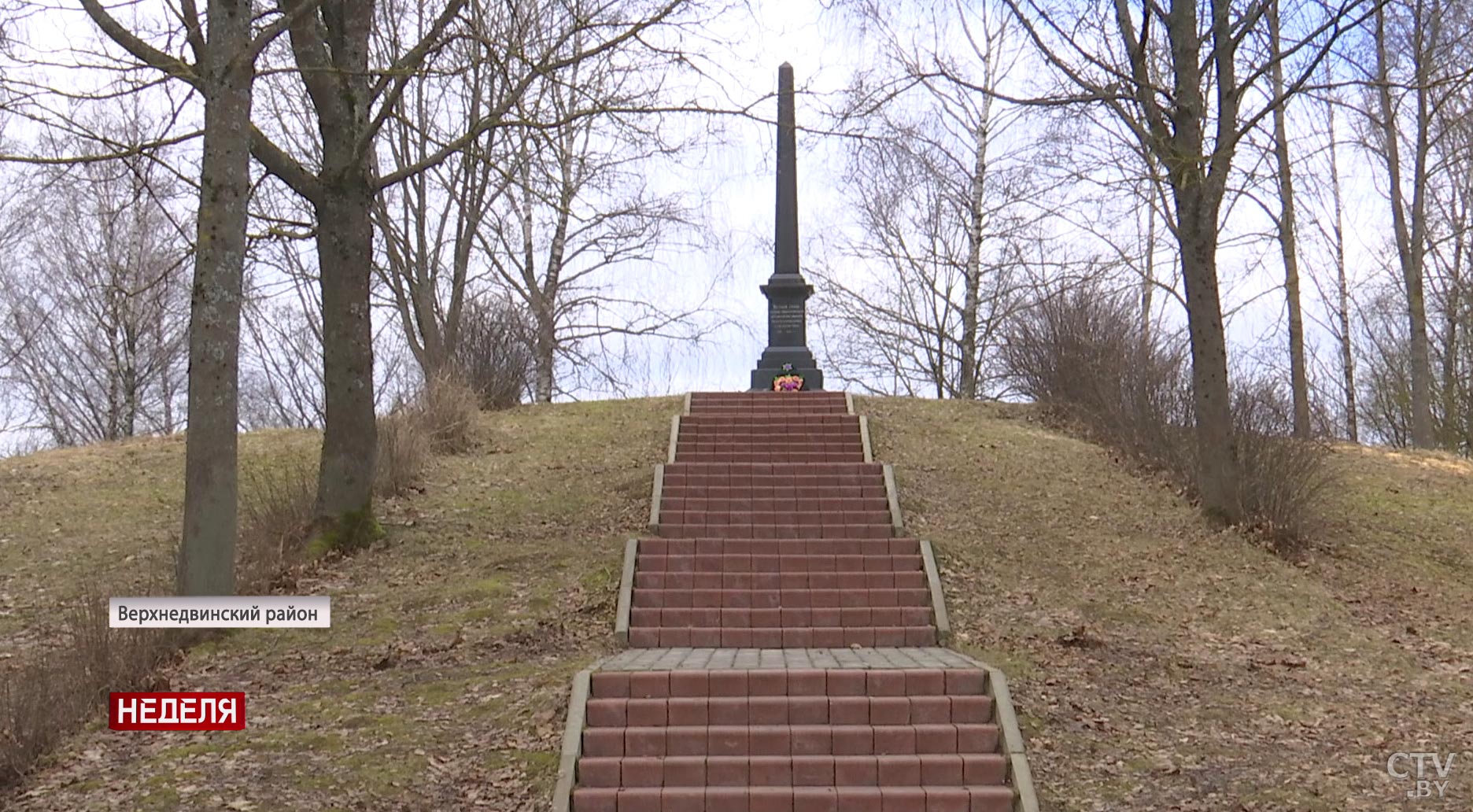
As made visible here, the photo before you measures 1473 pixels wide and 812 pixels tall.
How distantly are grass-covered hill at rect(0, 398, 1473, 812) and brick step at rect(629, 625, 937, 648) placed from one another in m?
0.36

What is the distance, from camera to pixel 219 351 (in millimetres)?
8531

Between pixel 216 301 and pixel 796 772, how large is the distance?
5.35 metres

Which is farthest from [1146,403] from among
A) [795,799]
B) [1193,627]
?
[795,799]

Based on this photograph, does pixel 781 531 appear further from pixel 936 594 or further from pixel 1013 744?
pixel 1013 744

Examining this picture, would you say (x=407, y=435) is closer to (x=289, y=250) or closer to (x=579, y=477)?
(x=579, y=477)

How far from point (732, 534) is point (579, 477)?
3.14 metres

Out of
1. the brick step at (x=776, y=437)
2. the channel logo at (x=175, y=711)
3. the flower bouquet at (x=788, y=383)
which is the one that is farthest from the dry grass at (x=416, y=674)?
the flower bouquet at (x=788, y=383)

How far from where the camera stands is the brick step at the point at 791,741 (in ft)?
24.4

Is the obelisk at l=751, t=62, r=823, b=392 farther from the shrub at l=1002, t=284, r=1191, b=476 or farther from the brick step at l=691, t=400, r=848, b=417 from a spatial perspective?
the shrub at l=1002, t=284, r=1191, b=476

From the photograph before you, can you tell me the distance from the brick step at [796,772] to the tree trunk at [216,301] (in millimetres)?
3569

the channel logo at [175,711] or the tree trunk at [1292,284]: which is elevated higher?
the tree trunk at [1292,284]

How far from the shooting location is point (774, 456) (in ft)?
49.9

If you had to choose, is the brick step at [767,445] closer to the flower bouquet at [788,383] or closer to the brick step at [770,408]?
the brick step at [770,408]

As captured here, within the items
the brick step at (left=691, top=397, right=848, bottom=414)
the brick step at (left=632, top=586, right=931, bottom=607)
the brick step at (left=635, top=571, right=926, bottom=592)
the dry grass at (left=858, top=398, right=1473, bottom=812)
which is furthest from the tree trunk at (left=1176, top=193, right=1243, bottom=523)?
the brick step at (left=691, top=397, right=848, bottom=414)
